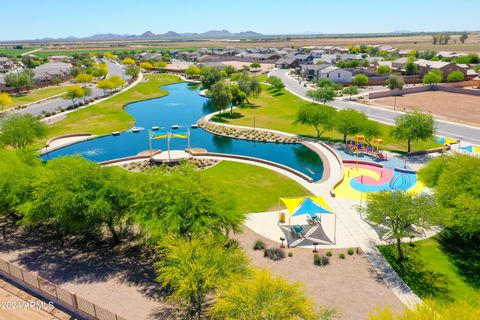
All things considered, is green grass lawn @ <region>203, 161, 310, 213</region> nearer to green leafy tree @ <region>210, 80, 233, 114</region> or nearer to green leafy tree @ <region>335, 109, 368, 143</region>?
green leafy tree @ <region>335, 109, 368, 143</region>

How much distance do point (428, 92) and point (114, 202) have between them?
360 feet

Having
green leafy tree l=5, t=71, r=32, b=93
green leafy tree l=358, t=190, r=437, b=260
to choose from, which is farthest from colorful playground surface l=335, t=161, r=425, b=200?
green leafy tree l=5, t=71, r=32, b=93

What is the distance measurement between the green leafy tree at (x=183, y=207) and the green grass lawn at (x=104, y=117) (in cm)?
4750

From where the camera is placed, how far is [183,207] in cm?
2698

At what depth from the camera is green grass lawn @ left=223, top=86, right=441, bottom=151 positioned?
2462 inches

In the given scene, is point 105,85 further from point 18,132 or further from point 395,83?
point 395,83

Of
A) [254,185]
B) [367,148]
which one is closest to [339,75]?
[367,148]

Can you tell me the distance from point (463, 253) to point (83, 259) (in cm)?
3230

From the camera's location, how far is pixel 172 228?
2575 centimetres

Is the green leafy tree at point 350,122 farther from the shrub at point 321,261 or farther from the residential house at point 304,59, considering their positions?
the residential house at point 304,59

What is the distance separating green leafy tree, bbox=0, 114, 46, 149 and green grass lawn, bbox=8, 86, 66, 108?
5011 cm

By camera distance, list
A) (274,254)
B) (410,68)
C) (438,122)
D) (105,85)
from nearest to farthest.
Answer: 1. (274,254)
2. (438,122)
3. (105,85)
4. (410,68)

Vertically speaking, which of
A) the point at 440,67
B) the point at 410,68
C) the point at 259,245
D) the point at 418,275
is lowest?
the point at 418,275

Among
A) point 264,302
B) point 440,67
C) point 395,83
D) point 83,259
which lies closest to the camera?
point 264,302
